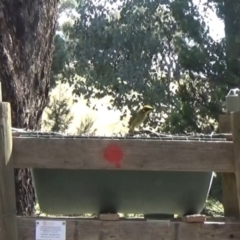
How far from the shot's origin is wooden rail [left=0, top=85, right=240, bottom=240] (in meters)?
1.88

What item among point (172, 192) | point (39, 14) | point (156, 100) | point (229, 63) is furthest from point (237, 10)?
point (172, 192)

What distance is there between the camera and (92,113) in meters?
10.4

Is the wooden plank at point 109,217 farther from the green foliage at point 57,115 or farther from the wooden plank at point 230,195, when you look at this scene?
the green foliage at point 57,115

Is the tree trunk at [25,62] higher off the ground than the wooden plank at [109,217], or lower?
higher

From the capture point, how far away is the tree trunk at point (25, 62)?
12.6 ft

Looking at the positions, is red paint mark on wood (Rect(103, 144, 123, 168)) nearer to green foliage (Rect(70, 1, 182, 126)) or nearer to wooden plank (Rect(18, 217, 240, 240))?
wooden plank (Rect(18, 217, 240, 240))

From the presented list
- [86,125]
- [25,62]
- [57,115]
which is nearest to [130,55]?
[86,125]

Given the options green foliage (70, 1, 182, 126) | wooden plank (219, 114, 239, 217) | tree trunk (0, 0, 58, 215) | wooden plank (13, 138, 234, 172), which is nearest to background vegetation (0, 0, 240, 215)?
green foliage (70, 1, 182, 126)

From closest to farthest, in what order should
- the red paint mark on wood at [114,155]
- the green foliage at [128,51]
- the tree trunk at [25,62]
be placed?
the red paint mark on wood at [114,155] → the tree trunk at [25,62] → the green foliage at [128,51]

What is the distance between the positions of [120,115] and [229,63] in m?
3.64

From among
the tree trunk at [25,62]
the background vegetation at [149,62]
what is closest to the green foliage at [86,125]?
the background vegetation at [149,62]

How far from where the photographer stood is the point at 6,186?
193 cm

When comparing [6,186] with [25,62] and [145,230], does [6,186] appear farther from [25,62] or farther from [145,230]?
[25,62]

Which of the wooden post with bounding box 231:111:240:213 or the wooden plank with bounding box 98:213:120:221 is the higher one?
the wooden post with bounding box 231:111:240:213
